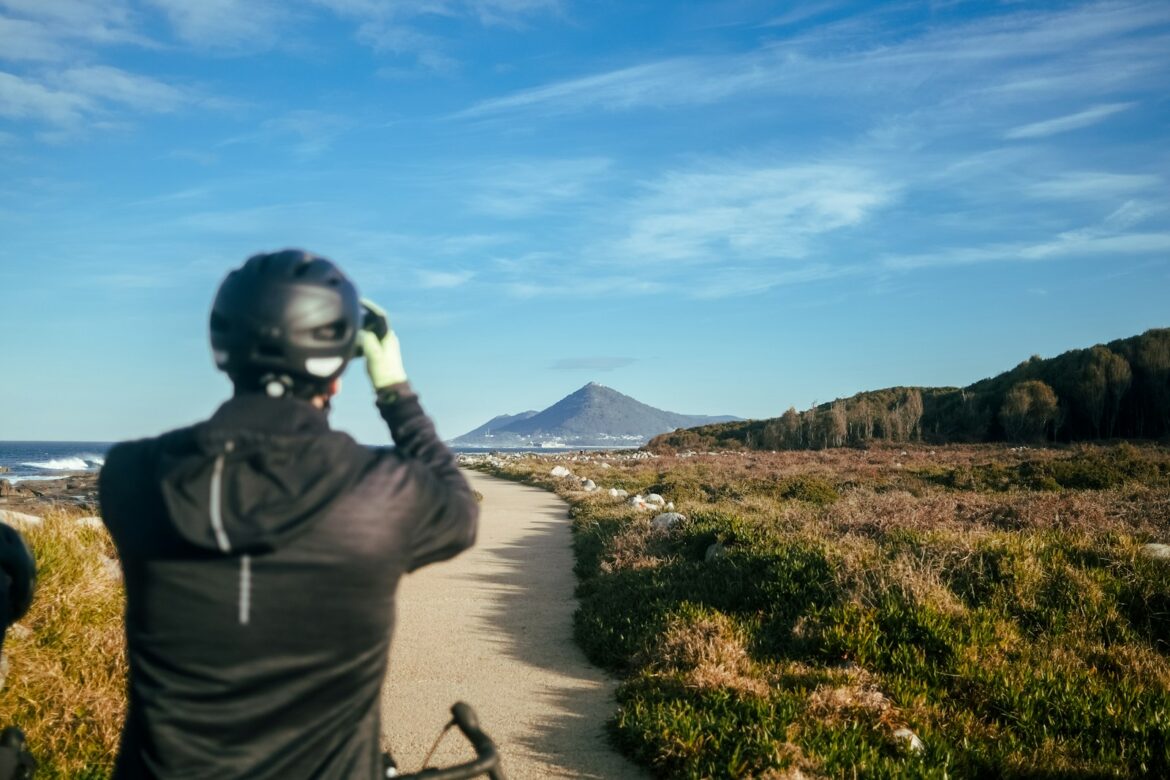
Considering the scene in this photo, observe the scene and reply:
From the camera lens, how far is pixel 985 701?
6.02 meters

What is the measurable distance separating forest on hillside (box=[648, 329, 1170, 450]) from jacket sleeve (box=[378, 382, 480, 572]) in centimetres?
6531

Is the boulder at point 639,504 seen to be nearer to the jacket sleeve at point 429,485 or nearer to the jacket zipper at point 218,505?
the jacket sleeve at point 429,485

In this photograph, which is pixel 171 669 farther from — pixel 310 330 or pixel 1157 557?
pixel 1157 557

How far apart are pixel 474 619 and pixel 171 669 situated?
8.41m

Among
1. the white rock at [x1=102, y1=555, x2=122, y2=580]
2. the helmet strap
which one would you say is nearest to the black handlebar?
the helmet strap

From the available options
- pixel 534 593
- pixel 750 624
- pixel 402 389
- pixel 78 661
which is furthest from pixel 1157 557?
pixel 78 661

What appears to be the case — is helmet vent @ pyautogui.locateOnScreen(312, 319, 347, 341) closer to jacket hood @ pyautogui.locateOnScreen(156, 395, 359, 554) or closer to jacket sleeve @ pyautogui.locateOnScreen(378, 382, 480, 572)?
jacket sleeve @ pyautogui.locateOnScreen(378, 382, 480, 572)

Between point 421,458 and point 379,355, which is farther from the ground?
point 379,355

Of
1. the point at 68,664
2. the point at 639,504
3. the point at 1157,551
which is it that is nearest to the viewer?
the point at 68,664

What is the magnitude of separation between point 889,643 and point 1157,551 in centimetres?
408

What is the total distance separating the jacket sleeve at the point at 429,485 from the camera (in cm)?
187

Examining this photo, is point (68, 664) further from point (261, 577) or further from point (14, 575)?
point (261, 577)

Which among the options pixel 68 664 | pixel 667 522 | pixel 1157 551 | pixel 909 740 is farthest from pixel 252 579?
pixel 667 522

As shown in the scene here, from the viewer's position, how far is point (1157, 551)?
28.9 feet
